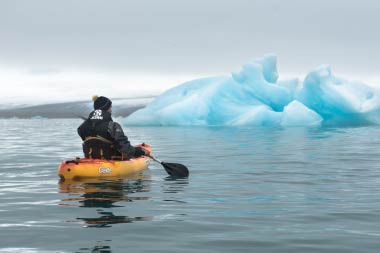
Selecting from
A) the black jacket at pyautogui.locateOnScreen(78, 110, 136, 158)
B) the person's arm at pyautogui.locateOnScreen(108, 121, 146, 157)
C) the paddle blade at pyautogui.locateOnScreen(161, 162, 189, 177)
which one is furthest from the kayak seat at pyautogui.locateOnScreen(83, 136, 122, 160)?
the paddle blade at pyautogui.locateOnScreen(161, 162, 189, 177)

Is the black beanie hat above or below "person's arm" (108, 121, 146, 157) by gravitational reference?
above

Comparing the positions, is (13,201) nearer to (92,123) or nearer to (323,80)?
(92,123)

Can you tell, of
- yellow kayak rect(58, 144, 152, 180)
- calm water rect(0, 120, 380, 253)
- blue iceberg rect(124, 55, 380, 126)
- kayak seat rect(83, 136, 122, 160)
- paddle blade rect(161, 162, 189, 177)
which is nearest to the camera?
calm water rect(0, 120, 380, 253)

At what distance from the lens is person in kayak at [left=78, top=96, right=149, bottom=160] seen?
11789mm

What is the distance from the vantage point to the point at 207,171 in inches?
533

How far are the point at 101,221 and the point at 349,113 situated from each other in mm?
38119

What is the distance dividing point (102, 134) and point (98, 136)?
0.10m

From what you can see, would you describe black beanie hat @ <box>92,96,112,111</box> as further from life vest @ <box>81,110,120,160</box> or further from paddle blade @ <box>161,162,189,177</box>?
paddle blade @ <box>161,162,189,177</box>

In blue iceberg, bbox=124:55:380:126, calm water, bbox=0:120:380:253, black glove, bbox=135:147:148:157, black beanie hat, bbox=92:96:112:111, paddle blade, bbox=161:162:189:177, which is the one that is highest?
blue iceberg, bbox=124:55:380:126

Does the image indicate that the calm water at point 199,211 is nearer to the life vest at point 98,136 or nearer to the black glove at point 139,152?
the black glove at point 139,152

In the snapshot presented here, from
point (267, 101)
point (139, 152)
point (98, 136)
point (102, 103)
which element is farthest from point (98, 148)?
point (267, 101)

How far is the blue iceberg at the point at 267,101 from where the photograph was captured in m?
41.4

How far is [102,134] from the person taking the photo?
1180 centimetres

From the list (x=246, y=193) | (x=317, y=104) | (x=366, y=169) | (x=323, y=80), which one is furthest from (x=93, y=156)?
(x=317, y=104)
